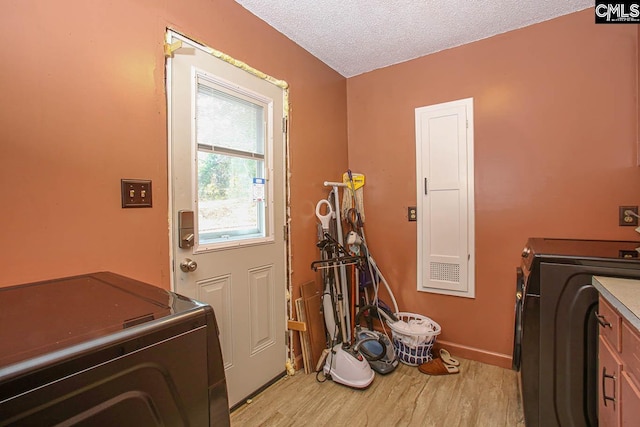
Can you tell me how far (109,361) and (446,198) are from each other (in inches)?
94.6

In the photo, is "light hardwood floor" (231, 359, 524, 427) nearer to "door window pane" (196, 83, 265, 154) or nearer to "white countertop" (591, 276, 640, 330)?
"white countertop" (591, 276, 640, 330)

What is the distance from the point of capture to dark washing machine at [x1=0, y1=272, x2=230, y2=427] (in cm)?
55

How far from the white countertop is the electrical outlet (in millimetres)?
923

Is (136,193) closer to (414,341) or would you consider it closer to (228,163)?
(228,163)

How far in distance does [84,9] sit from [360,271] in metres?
2.29

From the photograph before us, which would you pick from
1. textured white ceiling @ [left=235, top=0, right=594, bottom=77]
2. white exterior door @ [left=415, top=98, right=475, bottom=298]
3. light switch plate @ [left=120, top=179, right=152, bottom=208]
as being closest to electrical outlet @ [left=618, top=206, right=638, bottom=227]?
white exterior door @ [left=415, top=98, right=475, bottom=298]

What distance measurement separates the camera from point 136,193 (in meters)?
1.42

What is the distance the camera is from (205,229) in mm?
1755

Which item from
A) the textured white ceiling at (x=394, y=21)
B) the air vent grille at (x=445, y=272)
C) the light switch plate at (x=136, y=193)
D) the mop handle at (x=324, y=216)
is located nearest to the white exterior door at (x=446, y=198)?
the air vent grille at (x=445, y=272)

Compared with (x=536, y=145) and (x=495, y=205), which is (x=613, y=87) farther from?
(x=495, y=205)

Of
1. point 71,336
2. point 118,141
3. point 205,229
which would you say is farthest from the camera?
point 205,229

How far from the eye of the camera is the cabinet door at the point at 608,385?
3.68ft

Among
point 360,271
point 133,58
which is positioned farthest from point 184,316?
point 360,271

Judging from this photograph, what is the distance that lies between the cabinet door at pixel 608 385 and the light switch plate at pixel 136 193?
6.48ft
